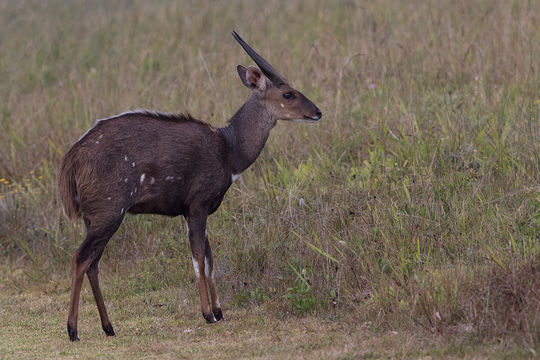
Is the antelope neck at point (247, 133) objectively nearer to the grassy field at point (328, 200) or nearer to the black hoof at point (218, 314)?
the grassy field at point (328, 200)

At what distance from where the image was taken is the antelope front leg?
289 inches

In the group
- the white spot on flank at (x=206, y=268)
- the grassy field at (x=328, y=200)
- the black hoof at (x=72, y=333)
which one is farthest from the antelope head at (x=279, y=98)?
the black hoof at (x=72, y=333)

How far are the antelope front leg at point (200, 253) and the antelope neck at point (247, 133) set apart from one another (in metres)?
0.64

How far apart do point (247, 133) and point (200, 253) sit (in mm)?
1229

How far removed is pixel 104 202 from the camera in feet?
22.5

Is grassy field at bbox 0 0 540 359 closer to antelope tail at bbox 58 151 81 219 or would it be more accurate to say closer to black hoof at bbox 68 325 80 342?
black hoof at bbox 68 325 80 342

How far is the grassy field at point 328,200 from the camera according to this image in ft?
20.8

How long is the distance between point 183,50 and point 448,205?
749 centimetres

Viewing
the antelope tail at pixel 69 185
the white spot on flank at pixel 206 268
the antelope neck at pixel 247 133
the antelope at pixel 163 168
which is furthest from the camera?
the antelope neck at pixel 247 133

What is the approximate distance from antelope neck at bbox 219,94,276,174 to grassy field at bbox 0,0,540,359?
2.58 ft

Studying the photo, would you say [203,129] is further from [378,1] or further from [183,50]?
[378,1]

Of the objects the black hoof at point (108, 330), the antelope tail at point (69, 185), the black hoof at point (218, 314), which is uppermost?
the antelope tail at point (69, 185)

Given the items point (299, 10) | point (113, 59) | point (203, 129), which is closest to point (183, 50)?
point (113, 59)

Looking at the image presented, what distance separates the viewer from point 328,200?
8.47 m
